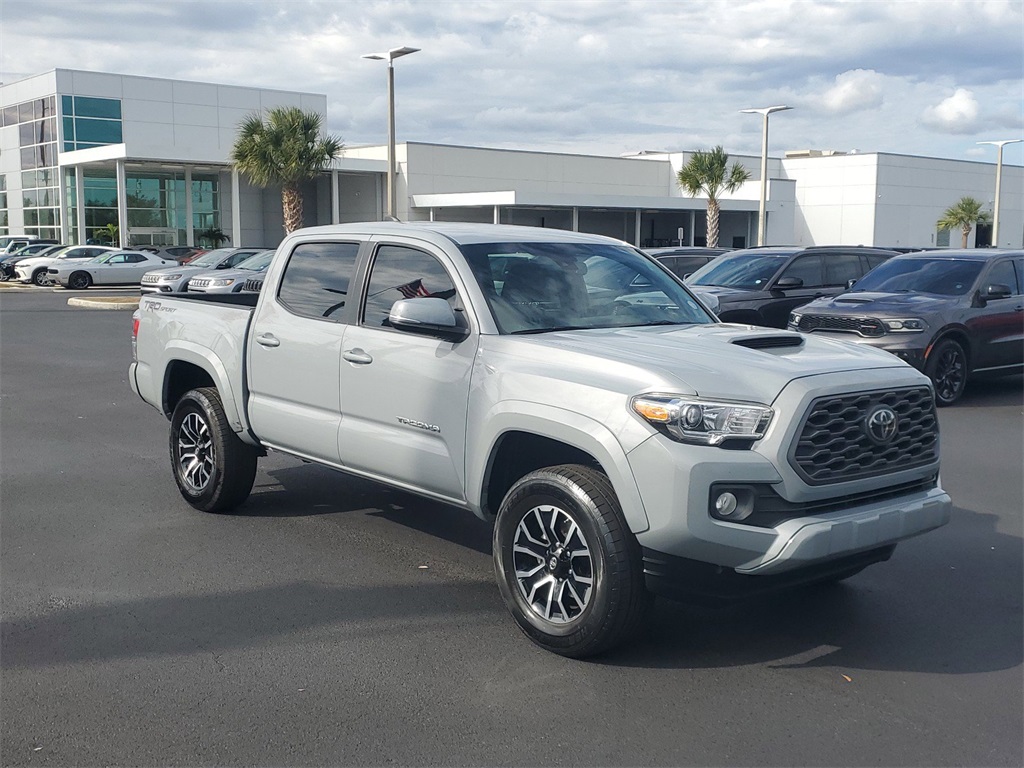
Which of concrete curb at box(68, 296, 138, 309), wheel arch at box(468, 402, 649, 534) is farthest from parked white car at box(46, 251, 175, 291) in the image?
wheel arch at box(468, 402, 649, 534)

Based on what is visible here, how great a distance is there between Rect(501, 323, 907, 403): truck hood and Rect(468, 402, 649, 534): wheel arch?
209 millimetres

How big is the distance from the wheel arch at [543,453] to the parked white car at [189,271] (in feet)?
77.8

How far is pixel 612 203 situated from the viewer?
53.8 m

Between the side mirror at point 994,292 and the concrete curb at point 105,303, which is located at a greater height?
the side mirror at point 994,292

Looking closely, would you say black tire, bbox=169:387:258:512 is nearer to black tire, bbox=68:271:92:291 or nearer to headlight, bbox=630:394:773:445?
headlight, bbox=630:394:773:445

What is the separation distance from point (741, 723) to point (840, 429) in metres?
1.32

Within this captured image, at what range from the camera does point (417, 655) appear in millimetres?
4742

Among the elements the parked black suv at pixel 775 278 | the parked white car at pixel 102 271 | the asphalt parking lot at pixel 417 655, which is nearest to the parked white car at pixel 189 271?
the parked white car at pixel 102 271

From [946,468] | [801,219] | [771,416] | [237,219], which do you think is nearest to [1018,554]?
[946,468]

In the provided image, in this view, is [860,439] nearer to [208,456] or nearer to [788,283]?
[208,456]

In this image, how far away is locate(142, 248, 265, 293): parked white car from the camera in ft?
94.9

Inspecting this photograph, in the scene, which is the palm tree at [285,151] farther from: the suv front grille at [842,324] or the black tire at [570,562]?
the black tire at [570,562]

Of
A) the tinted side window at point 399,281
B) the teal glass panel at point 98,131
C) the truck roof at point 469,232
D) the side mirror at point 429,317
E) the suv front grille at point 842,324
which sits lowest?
the suv front grille at point 842,324

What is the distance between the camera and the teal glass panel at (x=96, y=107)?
5656 centimetres
